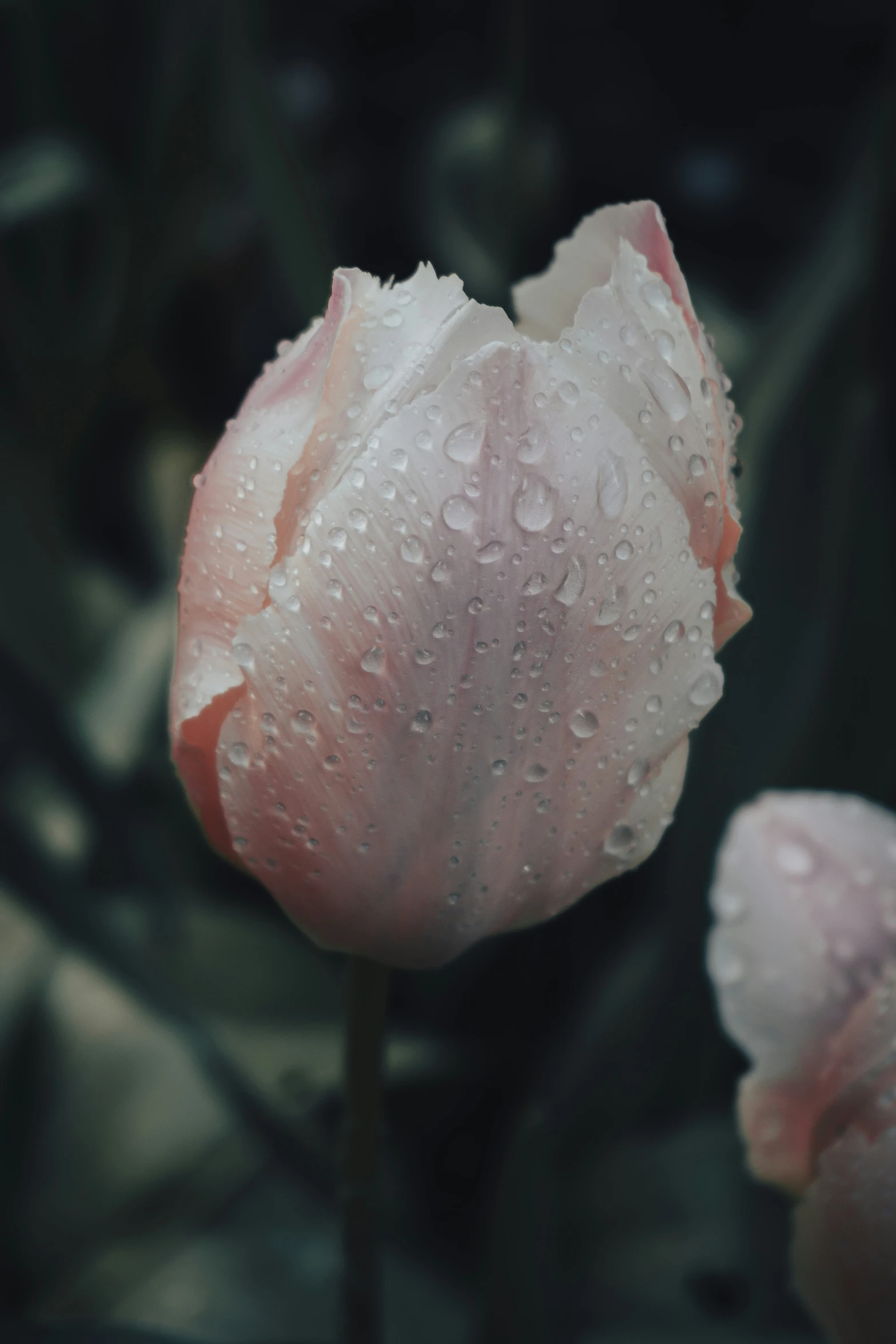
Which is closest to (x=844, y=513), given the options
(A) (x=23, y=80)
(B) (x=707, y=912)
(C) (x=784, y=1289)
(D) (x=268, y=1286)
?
(B) (x=707, y=912)

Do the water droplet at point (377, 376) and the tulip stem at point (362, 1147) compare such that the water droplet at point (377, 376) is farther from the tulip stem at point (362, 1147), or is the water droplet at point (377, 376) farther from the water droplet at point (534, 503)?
the tulip stem at point (362, 1147)

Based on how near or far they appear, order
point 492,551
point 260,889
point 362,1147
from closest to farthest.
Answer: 1. point 492,551
2. point 362,1147
3. point 260,889

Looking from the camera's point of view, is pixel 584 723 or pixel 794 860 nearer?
pixel 584 723

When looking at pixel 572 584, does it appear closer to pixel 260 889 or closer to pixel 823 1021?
pixel 823 1021

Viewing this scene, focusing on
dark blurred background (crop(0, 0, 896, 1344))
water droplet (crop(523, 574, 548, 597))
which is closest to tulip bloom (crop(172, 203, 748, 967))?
water droplet (crop(523, 574, 548, 597))

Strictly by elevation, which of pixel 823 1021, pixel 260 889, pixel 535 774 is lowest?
pixel 260 889

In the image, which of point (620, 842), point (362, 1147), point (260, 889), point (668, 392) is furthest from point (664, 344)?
point (260, 889)

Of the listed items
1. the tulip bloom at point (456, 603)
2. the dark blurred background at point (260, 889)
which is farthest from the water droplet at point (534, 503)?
the dark blurred background at point (260, 889)
